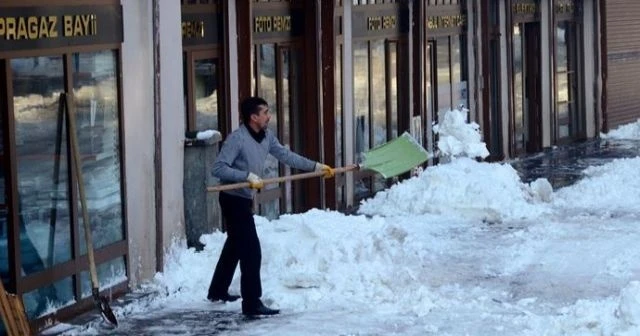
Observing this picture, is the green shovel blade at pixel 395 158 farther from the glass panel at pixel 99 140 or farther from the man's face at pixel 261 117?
the glass panel at pixel 99 140

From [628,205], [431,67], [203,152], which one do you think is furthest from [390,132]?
[203,152]

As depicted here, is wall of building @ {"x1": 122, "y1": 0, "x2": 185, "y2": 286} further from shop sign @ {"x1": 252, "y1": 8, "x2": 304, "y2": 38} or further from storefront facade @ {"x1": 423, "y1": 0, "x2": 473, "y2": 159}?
storefront facade @ {"x1": 423, "y1": 0, "x2": 473, "y2": 159}

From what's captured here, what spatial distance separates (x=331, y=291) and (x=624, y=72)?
73.0ft

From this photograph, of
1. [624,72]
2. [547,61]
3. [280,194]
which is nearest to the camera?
[280,194]

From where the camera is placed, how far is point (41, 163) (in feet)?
38.1

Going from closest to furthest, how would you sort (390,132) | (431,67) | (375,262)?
(375,262) → (390,132) → (431,67)

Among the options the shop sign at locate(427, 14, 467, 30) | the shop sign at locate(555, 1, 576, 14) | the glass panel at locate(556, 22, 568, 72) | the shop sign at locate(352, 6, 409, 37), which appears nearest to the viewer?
the shop sign at locate(352, 6, 409, 37)

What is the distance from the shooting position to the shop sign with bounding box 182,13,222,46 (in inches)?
614

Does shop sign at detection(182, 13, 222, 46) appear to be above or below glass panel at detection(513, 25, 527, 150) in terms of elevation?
above

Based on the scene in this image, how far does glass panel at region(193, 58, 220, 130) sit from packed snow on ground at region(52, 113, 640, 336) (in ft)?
5.26

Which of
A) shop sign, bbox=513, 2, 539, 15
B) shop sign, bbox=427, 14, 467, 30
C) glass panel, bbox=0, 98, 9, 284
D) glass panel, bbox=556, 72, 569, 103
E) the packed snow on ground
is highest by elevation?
shop sign, bbox=513, 2, 539, 15

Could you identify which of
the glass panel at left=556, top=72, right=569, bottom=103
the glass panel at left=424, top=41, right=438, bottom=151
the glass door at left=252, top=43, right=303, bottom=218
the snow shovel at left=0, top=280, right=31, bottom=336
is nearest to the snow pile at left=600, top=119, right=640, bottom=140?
the glass panel at left=556, top=72, right=569, bottom=103

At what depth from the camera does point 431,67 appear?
23.5 metres

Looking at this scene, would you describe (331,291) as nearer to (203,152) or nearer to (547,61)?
(203,152)
